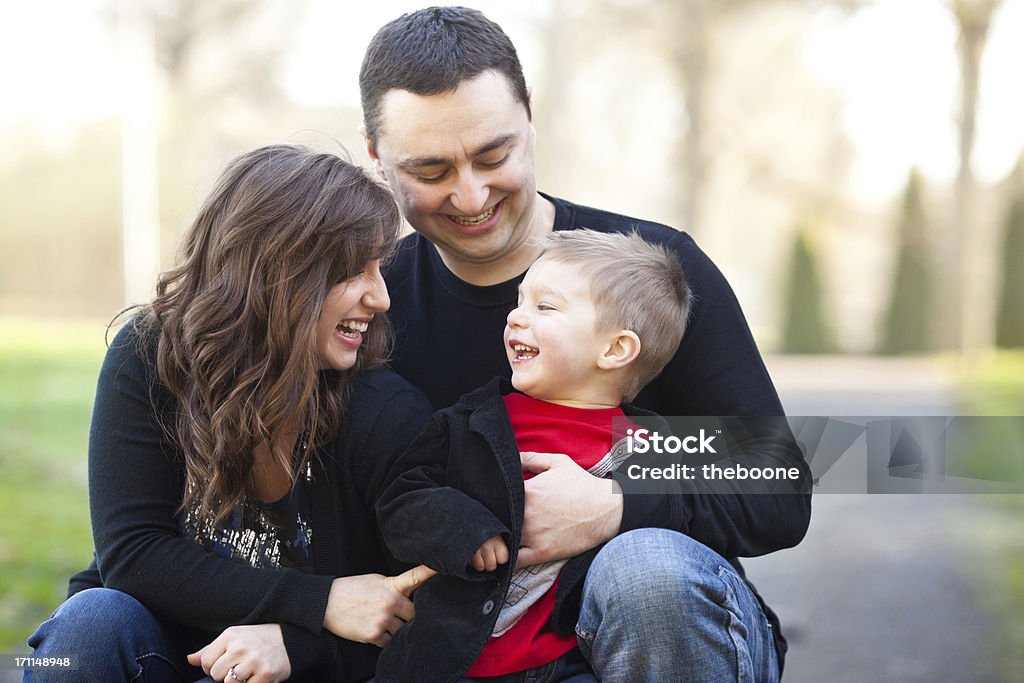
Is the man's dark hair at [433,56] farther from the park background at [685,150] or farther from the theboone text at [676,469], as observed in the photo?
the park background at [685,150]

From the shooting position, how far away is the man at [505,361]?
1800 mm

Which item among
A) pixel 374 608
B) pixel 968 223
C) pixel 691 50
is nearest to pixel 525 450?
pixel 374 608

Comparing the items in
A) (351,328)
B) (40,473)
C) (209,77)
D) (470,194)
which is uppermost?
(209,77)

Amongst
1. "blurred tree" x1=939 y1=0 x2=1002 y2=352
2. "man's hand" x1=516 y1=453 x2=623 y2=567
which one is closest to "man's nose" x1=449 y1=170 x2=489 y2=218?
"man's hand" x1=516 y1=453 x2=623 y2=567

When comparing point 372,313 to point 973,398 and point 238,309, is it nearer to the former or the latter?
point 238,309

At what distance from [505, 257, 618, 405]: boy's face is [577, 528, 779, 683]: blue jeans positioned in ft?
1.16

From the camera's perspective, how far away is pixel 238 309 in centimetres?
211

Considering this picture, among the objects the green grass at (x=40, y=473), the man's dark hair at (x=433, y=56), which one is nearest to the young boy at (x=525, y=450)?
the man's dark hair at (x=433, y=56)

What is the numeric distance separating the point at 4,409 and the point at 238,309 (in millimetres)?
7160

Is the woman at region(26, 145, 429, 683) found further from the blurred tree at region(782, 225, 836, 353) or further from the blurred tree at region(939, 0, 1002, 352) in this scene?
the blurred tree at region(782, 225, 836, 353)

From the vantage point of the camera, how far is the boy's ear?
6.94ft

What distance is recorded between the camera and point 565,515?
6.29 feet

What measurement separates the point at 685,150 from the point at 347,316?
1232 centimetres

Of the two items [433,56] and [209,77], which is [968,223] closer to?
[433,56]
